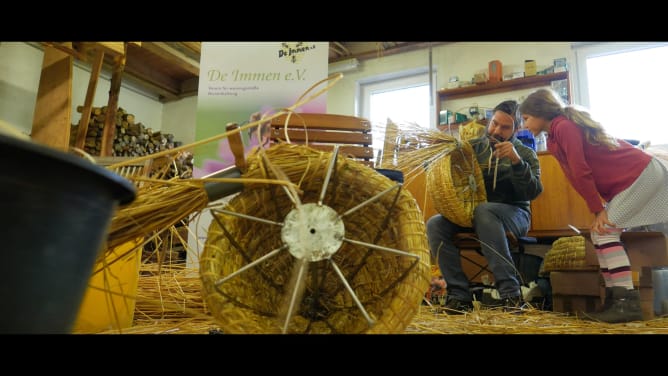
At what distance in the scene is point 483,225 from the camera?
6.80 ft

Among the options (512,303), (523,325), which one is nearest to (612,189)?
(512,303)

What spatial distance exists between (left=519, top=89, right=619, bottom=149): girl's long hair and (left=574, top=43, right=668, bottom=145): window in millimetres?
1776

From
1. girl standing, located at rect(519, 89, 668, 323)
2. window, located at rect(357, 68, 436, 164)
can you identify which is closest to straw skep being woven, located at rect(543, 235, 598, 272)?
girl standing, located at rect(519, 89, 668, 323)

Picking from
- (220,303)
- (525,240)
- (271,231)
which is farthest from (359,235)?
(525,240)

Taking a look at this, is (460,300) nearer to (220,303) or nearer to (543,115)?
(543,115)

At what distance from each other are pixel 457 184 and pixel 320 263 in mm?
1396

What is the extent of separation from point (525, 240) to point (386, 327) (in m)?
1.98

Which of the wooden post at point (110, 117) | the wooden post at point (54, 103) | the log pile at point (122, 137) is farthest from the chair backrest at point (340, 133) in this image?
the log pile at point (122, 137)

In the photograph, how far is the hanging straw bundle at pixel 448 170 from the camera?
2.15m

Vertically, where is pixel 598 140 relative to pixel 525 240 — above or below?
above

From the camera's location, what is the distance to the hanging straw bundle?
2.15 meters

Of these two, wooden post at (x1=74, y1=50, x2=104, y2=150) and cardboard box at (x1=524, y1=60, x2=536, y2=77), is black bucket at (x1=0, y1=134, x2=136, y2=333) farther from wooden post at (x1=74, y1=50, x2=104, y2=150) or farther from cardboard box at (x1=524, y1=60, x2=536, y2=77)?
cardboard box at (x1=524, y1=60, x2=536, y2=77)

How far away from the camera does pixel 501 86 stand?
13.8 ft

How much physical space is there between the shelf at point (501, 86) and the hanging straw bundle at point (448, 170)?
2.20 m
